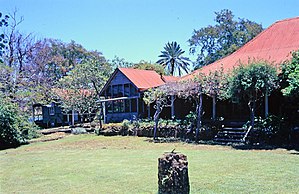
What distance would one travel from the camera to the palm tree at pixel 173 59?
48750 mm

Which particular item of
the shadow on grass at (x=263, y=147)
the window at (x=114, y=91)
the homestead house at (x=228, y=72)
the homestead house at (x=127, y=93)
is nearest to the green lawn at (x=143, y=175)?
the shadow on grass at (x=263, y=147)

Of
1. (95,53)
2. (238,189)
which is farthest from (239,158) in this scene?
(95,53)

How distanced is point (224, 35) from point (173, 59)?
41.1 ft

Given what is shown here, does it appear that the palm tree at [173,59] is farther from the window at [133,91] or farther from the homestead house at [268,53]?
the homestead house at [268,53]

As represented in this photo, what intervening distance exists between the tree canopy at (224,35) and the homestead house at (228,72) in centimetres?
1226

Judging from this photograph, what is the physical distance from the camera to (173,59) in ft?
161

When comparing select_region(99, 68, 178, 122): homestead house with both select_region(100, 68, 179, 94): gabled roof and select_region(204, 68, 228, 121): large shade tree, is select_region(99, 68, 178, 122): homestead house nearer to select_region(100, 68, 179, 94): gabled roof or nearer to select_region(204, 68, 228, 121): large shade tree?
select_region(100, 68, 179, 94): gabled roof

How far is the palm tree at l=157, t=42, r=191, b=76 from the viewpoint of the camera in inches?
1919

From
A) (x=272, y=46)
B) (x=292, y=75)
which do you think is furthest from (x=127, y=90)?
(x=292, y=75)

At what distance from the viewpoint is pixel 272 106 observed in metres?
18.8

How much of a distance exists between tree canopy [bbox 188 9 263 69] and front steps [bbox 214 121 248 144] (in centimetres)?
1957

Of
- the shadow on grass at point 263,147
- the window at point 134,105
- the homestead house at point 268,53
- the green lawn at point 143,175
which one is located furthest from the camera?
the window at point 134,105

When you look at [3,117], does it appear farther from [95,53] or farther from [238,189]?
[95,53]

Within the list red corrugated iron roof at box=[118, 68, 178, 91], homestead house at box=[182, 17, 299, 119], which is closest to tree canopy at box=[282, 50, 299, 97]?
homestead house at box=[182, 17, 299, 119]
